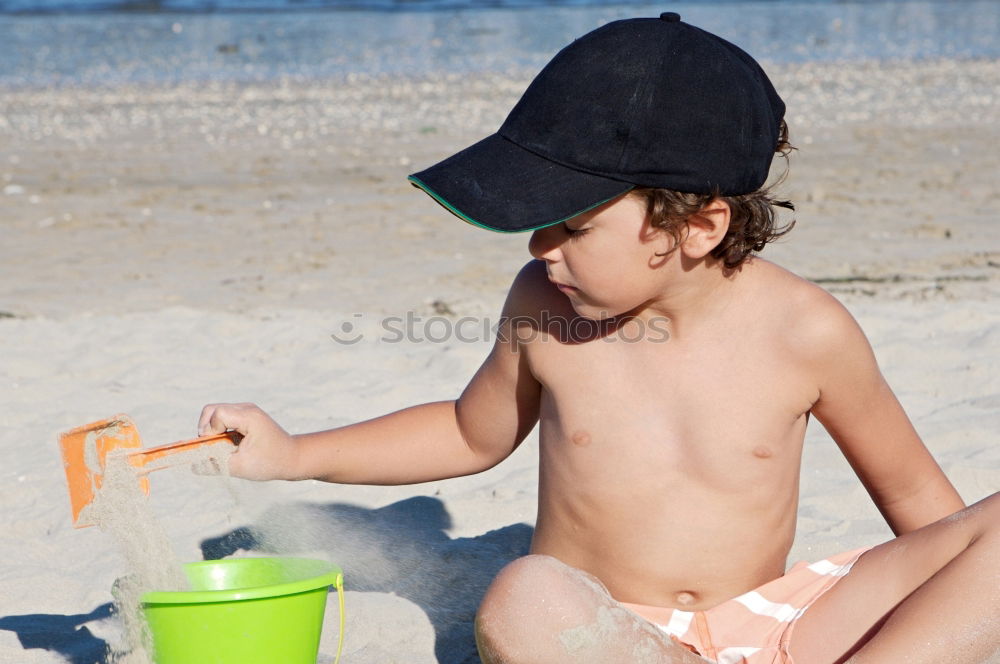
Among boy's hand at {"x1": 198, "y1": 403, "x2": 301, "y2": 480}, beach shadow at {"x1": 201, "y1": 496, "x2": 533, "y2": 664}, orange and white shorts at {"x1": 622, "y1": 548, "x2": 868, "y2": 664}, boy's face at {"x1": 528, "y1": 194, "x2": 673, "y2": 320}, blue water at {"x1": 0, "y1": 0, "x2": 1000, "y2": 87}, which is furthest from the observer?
blue water at {"x1": 0, "y1": 0, "x2": 1000, "y2": 87}

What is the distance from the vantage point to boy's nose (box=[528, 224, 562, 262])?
1.92 meters

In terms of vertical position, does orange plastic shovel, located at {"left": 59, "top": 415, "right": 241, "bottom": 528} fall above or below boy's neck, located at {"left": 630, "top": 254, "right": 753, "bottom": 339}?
below

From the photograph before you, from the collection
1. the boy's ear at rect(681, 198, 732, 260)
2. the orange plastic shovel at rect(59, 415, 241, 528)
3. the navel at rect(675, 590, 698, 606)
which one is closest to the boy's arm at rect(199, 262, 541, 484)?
the orange plastic shovel at rect(59, 415, 241, 528)

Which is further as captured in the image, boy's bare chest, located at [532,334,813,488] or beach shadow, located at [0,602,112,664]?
beach shadow, located at [0,602,112,664]

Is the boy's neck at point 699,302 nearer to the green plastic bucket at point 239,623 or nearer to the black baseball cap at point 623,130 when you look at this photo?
the black baseball cap at point 623,130

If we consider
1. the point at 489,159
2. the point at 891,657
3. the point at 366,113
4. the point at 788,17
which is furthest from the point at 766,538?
the point at 788,17

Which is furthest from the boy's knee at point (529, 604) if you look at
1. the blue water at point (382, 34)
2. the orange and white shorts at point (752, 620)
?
the blue water at point (382, 34)

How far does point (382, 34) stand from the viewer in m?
20.3

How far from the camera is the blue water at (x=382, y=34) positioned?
51.5 ft

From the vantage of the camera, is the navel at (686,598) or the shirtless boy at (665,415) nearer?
the shirtless boy at (665,415)

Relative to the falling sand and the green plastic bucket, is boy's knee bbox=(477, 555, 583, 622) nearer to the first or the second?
the green plastic bucket

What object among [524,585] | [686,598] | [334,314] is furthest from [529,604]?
[334,314]

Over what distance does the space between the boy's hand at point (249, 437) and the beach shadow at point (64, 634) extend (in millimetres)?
537

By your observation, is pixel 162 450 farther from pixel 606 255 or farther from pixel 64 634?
pixel 606 255
